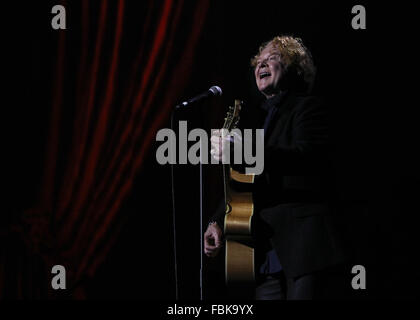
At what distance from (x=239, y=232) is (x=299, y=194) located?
0.29 m

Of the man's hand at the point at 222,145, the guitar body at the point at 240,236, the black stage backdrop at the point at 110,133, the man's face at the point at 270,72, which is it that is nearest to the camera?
the man's hand at the point at 222,145

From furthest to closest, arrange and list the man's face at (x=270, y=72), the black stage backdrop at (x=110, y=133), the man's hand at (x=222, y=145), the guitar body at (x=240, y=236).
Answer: the black stage backdrop at (x=110, y=133) < the man's face at (x=270, y=72) < the guitar body at (x=240, y=236) < the man's hand at (x=222, y=145)

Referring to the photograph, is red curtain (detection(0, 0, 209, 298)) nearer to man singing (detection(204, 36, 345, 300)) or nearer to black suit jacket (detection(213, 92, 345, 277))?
man singing (detection(204, 36, 345, 300))

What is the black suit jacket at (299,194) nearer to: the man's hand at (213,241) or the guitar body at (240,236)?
the guitar body at (240,236)

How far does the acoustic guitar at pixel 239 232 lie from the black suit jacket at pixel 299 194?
0.12ft

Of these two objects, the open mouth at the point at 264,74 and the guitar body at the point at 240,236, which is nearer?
the guitar body at the point at 240,236

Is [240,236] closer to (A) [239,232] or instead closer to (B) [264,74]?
(A) [239,232]

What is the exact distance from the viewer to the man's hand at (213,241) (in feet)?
7.34

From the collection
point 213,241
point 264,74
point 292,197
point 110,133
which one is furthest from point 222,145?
point 110,133

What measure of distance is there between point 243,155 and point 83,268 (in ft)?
4.91

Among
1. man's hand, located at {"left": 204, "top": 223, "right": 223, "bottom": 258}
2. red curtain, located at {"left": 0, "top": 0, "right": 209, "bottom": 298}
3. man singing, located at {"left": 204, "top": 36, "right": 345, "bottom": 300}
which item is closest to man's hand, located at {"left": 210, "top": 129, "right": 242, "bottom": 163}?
man singing, located at {"left": 204, "top": 36, "right": 345, "bottom": 300}

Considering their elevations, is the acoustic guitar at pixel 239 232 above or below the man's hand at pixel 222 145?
below

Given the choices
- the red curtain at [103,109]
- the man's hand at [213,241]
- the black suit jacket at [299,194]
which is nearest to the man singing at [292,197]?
the black suit jacket at [299,194]

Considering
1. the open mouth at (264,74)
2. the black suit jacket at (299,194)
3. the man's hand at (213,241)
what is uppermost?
the open mouth at (264,74)
